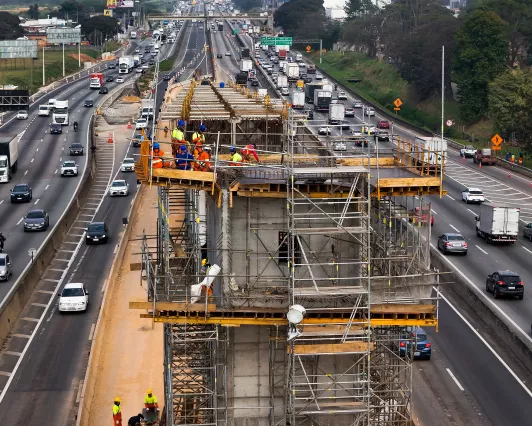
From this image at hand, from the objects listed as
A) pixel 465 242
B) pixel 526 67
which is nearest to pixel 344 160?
pixel 465 242

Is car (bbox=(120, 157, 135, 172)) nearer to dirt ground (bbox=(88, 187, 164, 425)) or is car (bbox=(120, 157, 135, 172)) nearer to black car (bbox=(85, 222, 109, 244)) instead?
black car (bbox=(85, 222, 109, 244))

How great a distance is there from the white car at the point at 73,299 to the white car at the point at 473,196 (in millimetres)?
35071

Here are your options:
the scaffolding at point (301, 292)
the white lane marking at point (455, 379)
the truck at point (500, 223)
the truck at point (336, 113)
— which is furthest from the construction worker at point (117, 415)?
the truck at point (336, 113)

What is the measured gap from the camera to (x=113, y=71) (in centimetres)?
18675

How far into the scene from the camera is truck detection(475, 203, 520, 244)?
65.6m

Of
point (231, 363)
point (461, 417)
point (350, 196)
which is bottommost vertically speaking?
point (461, 417)

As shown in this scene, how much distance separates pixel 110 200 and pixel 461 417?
4704cm

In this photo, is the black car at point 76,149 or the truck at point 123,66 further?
the truck at point 123,66

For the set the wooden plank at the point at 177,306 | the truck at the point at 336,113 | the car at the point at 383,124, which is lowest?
the car at the point at 383,124

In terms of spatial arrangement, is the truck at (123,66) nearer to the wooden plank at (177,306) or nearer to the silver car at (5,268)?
the silver car at (5,268)

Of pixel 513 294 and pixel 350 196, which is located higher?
pixel 350 196

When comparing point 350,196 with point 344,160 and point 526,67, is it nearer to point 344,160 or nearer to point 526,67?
point 344,160

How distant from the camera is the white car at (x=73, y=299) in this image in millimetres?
51938

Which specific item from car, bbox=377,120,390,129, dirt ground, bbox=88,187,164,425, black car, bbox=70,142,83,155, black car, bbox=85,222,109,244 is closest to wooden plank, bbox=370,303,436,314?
dirt ground, bbox=88,187,164,425
